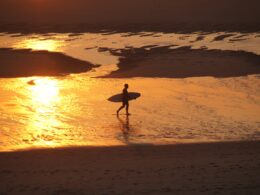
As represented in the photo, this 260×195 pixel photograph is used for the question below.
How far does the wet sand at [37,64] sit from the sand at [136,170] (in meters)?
15.7

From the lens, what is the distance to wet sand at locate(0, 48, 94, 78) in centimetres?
2945

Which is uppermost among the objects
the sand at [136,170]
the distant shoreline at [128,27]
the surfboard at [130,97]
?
the distant shoreline at [128,27]

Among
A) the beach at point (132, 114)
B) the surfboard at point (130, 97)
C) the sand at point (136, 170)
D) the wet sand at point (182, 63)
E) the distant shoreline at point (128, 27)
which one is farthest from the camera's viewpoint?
the distant shoreline at point (128, 27)

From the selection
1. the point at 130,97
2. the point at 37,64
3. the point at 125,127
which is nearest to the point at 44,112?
the point at 130,97

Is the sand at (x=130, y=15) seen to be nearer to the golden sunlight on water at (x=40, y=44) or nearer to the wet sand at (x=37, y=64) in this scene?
the golden sunlight on water at (x=40, y=44)

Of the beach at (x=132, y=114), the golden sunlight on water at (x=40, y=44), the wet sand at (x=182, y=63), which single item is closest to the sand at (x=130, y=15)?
the beach at (x=132, y=114)

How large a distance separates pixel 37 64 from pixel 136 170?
845 inches

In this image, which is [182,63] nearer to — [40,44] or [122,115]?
[122,115]

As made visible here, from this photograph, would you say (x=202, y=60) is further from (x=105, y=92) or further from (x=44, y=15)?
(x=44, y=15)

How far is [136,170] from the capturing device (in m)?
12.3

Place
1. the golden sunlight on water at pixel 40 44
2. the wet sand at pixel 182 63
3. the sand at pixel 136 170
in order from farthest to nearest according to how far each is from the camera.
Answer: the golden sunlight on water at pixel 40 44 → the wet sand at pixel 182 63 → the sand at pixel 136 170

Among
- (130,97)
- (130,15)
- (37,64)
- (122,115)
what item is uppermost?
(130,15)

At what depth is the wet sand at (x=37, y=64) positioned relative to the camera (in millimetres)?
29453

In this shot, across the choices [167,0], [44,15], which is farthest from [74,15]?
[167,0]
